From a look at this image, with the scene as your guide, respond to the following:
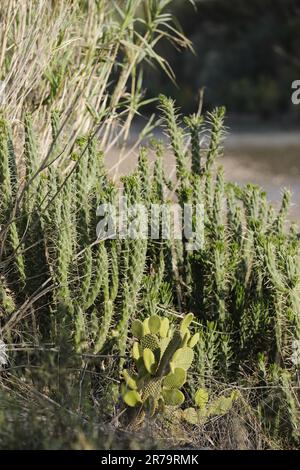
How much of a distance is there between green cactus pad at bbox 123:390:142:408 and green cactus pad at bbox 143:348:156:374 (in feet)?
0.39

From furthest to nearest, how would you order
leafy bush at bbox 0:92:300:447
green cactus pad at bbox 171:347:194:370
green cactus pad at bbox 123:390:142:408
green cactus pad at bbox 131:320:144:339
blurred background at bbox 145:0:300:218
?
1. blurred background at bbox 145:0:300:218
2. leafy bush at bbox 0:92:300:447
3. green cactus pad at bbox 131:320:144:339
4. green cactus pad at bbox 171:347:194:370
5. green cactus pad at bbox 123:390:142:408

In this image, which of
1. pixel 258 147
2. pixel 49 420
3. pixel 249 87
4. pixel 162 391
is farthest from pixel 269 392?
pixel 249 87

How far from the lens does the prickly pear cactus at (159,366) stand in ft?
12.1

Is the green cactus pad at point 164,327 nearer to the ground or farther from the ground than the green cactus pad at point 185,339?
farther from the ground

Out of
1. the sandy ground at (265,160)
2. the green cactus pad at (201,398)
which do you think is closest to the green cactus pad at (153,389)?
the green cactus pad at (201,398)

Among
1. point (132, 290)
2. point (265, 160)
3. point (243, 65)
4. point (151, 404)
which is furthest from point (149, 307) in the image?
point (243, 65)

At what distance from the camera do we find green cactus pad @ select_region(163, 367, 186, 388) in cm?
367

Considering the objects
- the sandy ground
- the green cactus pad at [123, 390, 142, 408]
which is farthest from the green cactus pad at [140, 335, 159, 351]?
the sandy ground

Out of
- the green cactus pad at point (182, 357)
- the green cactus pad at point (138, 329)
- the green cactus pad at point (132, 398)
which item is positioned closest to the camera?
the green cactus pad at point (132, 398)

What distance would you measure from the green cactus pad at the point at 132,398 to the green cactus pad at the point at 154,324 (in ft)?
0.97

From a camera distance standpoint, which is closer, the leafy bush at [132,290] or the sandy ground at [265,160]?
the leafy bush at [132,290]

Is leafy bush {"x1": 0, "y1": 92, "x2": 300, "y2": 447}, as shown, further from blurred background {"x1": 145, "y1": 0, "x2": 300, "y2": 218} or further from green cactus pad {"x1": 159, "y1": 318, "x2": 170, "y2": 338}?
blurred background {"x1": 145, "y1": 0, "x2": 300, "y2": 218}

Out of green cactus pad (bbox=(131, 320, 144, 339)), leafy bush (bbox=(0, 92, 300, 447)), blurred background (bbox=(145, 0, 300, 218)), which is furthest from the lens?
blurred background (bbox=(145, 0, 300, 218))

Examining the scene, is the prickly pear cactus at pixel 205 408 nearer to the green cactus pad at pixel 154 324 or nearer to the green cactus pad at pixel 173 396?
the green cactus pad at pixel 173 396
